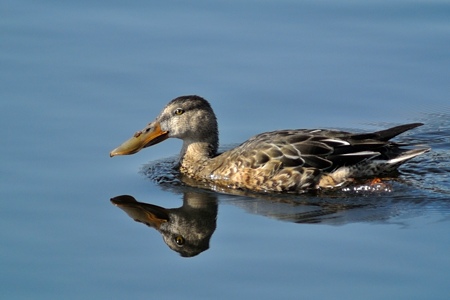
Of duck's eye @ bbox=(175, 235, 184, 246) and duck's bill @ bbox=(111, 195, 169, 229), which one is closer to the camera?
duck's eye @ bbox=(175, 235, 184, 246)

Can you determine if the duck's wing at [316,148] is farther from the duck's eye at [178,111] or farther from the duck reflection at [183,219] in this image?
the duck's eye at [178,111]

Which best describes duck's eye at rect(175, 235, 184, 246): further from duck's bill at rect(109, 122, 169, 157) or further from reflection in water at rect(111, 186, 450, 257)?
duck's bill at rect(109, 122, 169, 157)

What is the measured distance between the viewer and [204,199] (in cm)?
1280

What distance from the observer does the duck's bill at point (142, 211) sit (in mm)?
12000

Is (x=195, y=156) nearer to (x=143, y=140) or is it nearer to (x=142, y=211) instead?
(x=143, y=140)

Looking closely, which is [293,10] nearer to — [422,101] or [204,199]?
[422,101]

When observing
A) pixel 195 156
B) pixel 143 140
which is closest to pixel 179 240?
pixel 143 140

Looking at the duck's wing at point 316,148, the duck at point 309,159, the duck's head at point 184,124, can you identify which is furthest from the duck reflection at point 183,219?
the duck's head at point 184,124

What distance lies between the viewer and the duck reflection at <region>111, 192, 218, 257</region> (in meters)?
11.4

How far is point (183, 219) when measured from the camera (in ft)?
39.6

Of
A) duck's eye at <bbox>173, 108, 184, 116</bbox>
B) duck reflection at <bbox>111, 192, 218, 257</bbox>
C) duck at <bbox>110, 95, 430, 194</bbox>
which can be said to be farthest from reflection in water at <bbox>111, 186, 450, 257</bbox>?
duck's eye at <bbox>173, 108, 184, 116</bbox>

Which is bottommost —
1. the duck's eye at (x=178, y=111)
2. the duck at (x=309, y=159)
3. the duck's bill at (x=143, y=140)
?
the duck at (x=309, y=159)

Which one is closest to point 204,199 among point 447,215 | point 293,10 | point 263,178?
point 263,178

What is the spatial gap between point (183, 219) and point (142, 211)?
0.51 m
